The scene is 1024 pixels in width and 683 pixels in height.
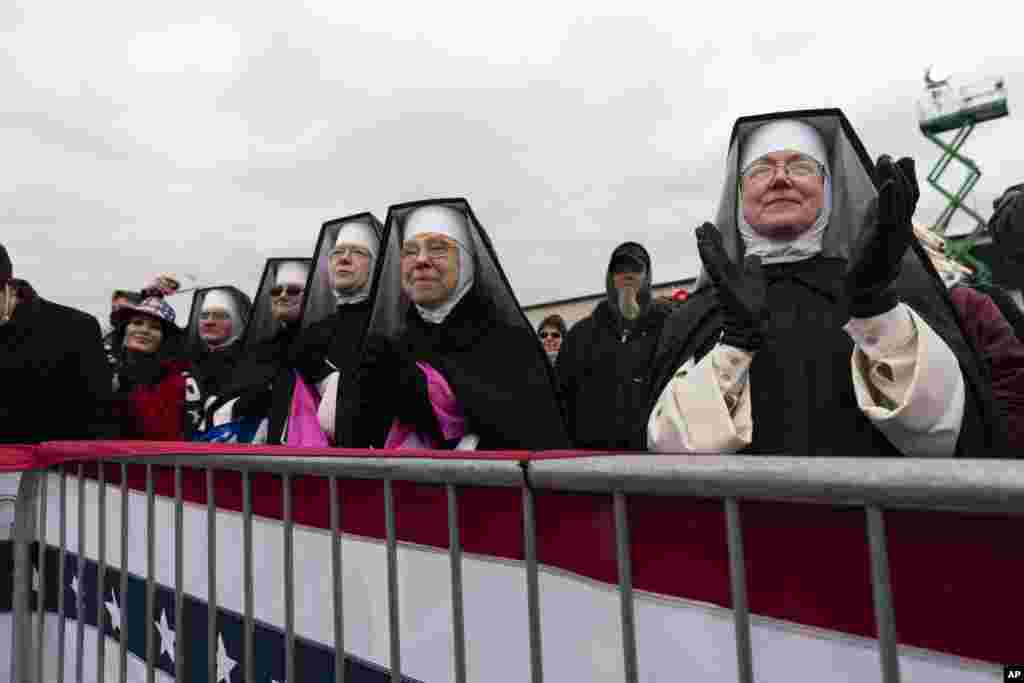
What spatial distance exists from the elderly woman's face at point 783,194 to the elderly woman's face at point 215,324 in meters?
4.41

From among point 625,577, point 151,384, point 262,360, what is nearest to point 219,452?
point 625,577

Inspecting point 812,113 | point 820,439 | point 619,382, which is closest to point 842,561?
point 820,439

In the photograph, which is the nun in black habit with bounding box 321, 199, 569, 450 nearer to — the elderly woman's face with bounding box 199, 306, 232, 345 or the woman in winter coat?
the woman in winter coat

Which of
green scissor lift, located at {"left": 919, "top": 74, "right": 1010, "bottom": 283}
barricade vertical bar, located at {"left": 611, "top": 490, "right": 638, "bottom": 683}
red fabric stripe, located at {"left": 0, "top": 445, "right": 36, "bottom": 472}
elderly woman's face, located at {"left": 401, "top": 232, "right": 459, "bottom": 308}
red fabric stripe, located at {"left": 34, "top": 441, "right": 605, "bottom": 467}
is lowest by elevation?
barricade vertical bar, located at {"left": 611, "top": 490, "right": 638, "bottom": 683}

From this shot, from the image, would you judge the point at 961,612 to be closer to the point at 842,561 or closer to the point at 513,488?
the point at 842,561

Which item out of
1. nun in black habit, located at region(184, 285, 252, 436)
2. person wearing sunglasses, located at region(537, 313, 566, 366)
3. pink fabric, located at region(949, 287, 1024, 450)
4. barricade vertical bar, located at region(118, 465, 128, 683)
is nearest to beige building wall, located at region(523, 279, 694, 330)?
person wearing sunglasses, located at region(537, 313, 566, 366)

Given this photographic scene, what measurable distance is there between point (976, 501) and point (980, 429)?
4.87ft

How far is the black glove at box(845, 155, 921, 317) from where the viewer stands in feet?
5.56

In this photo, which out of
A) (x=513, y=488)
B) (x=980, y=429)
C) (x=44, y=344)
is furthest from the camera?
(x=44, y=344)

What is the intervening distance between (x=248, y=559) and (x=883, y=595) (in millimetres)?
1338

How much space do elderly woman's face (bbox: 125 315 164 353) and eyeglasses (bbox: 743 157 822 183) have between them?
4.45 metres

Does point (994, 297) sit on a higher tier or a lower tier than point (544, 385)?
higher

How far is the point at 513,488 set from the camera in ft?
4.00

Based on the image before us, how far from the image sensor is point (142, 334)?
5.42m
